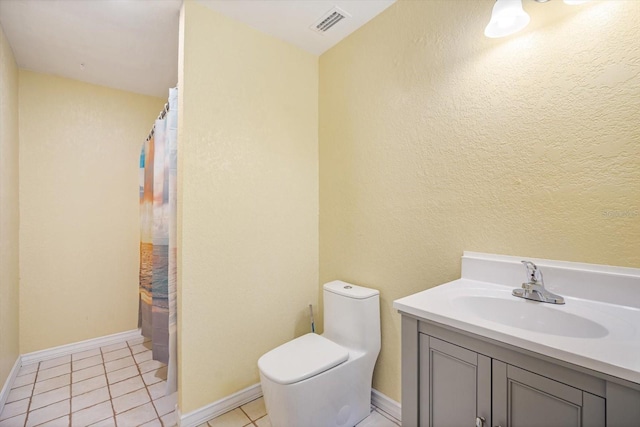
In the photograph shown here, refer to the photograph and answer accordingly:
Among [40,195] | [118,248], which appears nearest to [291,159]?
[118,248]

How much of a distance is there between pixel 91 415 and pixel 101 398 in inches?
7.0

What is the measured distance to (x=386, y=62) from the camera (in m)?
1.76

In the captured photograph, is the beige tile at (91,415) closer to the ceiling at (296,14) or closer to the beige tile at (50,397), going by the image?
the beige tile at (50,397)

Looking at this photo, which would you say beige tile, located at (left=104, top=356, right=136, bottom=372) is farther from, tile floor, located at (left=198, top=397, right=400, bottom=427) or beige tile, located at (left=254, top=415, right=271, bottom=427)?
beige tile, located at (left=254, top=415, right=271, bottom=427)

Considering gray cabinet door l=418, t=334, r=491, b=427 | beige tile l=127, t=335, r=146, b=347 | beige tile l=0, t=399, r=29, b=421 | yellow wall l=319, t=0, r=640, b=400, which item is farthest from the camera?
beige tile l=127, t=335, r=146, b=347

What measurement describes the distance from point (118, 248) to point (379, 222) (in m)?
2.48

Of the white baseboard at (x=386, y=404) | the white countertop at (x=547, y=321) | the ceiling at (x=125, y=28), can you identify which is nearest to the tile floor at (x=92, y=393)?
the white baseboard at (x=386, y=404)

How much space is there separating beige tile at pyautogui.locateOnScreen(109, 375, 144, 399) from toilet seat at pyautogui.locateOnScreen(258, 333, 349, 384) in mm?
1200

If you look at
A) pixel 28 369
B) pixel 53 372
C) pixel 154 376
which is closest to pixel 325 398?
pixel 154 376

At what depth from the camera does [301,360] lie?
4.80ft

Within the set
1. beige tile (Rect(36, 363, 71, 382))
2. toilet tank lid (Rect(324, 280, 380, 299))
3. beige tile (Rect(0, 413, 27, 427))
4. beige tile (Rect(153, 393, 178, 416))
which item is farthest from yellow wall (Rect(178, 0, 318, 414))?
beige tile (Rect(36, 363, 71, 382))

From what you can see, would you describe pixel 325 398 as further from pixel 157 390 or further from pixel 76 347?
pixel 76 347

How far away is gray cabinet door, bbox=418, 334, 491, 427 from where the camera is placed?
0.85 m

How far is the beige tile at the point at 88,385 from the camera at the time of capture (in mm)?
1969
